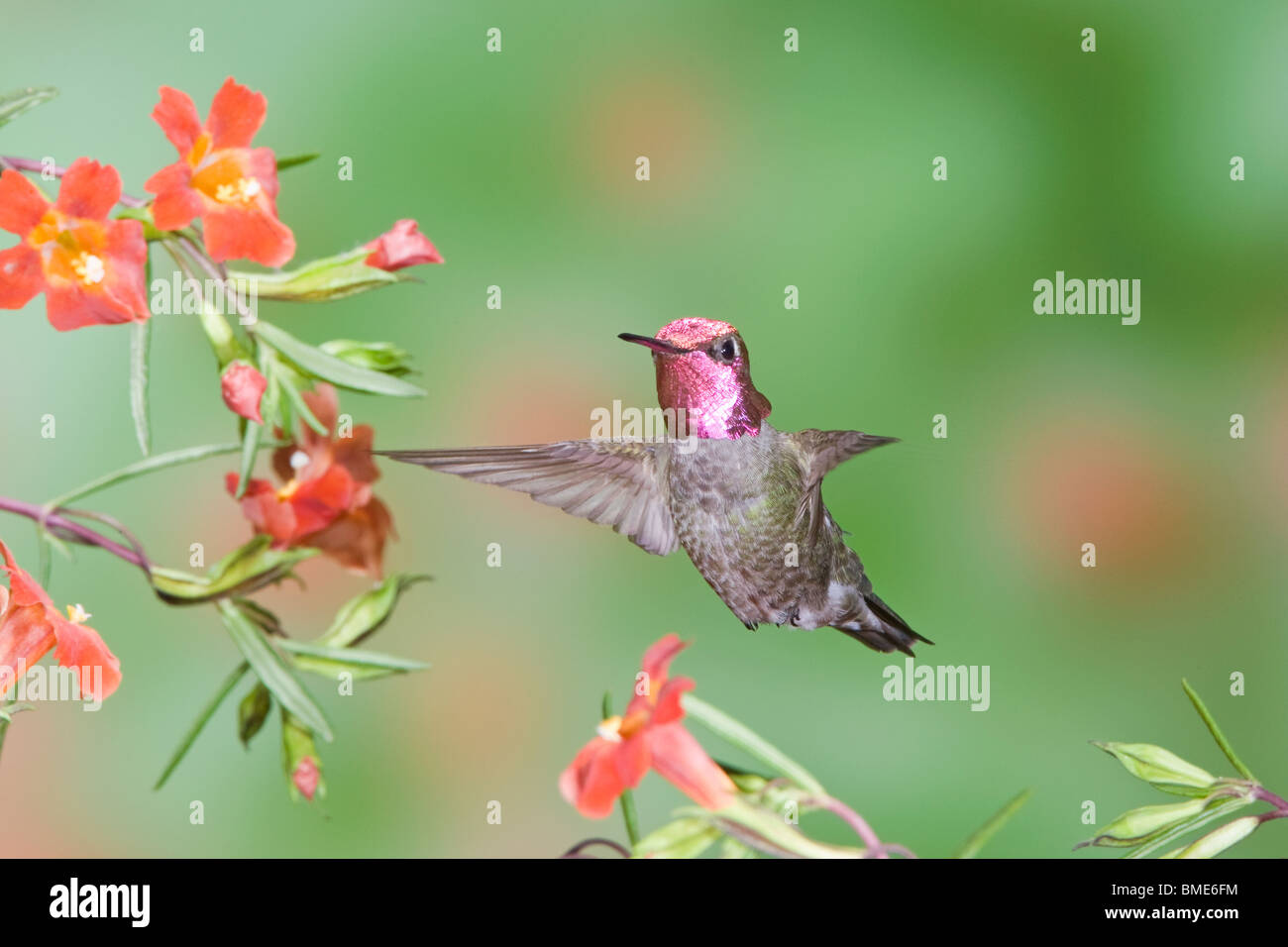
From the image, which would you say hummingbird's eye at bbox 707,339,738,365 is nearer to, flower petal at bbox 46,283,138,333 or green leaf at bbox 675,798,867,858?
green leaf at bbox 675,798,867,858

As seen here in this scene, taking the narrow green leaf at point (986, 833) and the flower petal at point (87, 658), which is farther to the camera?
the flower petal at point (87, 658)

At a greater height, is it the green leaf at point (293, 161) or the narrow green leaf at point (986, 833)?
the green leaf at point (293, 161)

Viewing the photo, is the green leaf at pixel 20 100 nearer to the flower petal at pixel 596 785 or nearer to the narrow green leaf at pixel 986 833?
the flower petal at pixel 596 785

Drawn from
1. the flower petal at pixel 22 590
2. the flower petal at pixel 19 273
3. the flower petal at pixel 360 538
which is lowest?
the flower petal at pixel 22 590

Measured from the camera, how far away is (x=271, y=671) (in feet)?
4.27

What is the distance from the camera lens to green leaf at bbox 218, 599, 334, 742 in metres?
1.30

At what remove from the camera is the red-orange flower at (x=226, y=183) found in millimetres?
1257

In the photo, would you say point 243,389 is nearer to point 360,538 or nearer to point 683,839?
point 360,538

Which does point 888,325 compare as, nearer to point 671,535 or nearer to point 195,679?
point 671,535

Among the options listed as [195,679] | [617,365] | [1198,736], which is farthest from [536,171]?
[1198,736]

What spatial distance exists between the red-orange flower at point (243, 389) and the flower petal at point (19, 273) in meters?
0.24

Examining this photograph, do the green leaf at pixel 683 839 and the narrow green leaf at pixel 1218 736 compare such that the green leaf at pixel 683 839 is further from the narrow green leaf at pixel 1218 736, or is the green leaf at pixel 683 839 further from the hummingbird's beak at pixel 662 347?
the narrow green leaf at pixel 1218 736

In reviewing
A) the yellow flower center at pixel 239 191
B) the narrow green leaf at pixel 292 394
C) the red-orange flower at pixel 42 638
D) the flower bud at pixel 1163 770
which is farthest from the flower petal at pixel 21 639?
the flower bud at pixel 1163 770

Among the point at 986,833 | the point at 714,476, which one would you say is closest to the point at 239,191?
the point at 714,476
